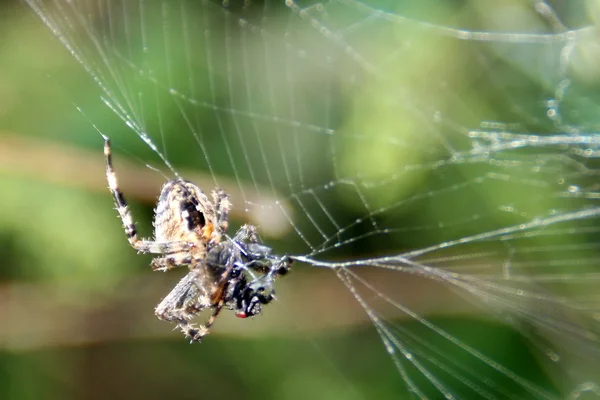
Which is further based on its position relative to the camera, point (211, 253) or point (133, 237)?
point (133, 237)

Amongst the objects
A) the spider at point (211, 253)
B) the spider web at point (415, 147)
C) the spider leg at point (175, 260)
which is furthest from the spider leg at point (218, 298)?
the spider web at point (415, 147)

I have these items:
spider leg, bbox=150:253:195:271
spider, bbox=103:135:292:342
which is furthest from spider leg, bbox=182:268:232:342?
spider leg, bbox=150:253:195:271

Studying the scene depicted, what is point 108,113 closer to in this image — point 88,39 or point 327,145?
point 88,39

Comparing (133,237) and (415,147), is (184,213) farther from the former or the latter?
(415,147)

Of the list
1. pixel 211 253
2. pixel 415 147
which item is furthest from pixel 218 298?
pixel 415 147

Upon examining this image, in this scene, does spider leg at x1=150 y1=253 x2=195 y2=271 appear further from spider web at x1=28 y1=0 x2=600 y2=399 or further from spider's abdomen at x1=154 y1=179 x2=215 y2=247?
spider web at x1=28 y1=0 x2=600 y2=399

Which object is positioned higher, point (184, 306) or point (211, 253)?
point (211, 253)

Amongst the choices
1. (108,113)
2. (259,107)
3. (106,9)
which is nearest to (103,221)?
(108,113)
